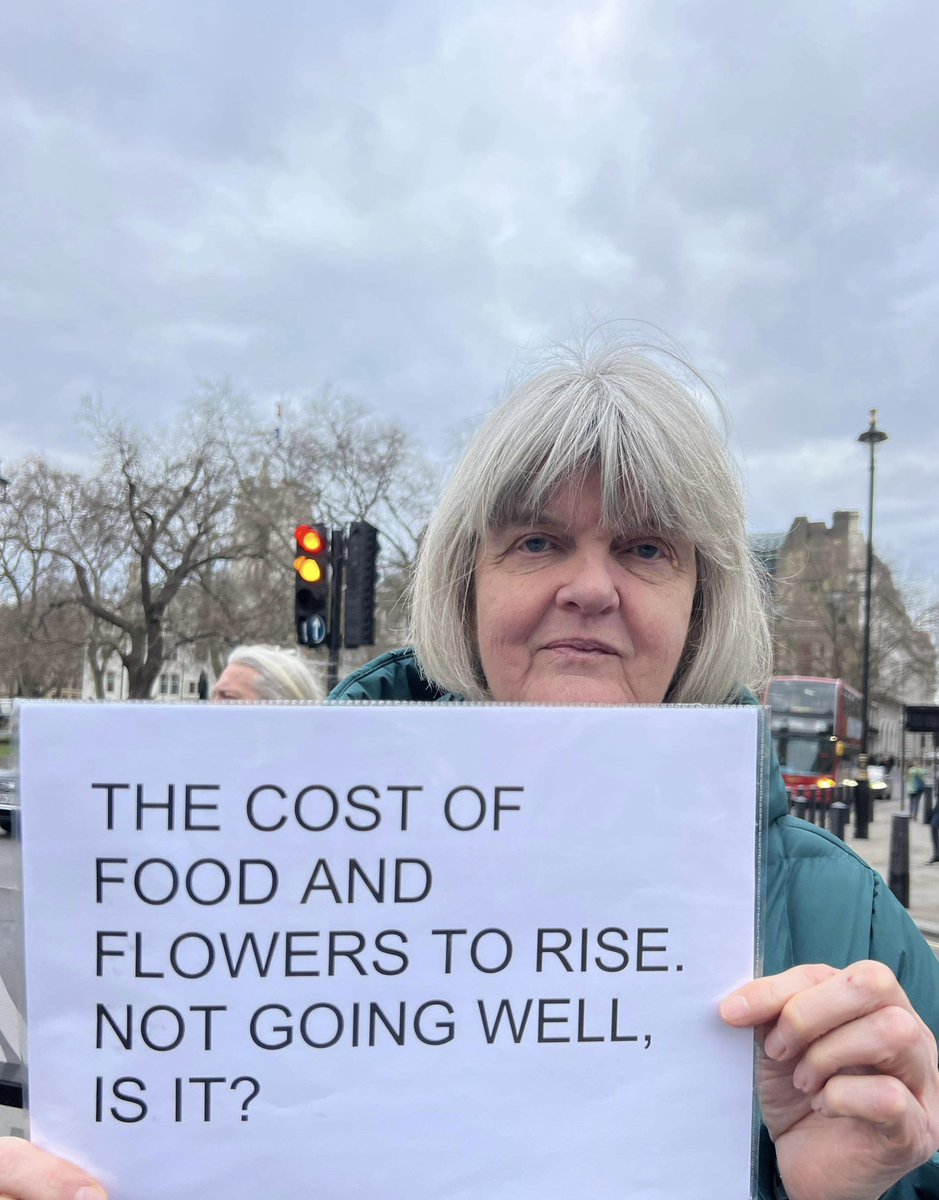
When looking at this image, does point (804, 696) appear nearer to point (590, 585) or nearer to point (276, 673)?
Answer: point (276, 673)

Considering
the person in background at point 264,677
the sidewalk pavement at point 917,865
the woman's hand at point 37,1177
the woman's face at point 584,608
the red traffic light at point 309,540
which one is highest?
the red traffic light at point 309,540

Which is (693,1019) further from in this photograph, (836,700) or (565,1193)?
(836,700)

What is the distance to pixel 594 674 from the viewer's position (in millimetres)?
1331

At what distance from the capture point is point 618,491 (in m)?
1.34

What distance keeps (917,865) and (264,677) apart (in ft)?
49.3

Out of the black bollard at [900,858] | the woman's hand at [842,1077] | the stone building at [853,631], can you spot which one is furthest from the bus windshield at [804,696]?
the woman's hand at [842,1077]

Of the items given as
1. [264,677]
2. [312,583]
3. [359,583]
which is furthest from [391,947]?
[359,583]

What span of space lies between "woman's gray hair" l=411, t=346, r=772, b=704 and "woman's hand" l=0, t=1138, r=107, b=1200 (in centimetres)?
89

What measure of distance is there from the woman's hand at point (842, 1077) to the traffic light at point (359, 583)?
314 inches

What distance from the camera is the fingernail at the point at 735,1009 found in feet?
3.31

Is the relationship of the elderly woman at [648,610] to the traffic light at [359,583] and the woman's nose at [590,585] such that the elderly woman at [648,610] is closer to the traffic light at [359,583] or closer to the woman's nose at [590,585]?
the woman's nose at [590,585]

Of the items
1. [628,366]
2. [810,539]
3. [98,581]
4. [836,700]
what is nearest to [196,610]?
[98,581]

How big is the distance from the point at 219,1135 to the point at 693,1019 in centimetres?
56

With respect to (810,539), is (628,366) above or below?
below
